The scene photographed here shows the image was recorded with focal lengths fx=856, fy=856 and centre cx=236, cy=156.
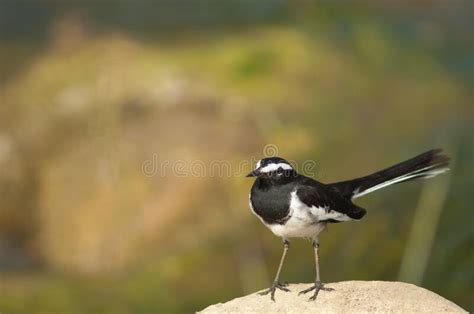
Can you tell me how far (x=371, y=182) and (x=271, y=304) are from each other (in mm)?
1361

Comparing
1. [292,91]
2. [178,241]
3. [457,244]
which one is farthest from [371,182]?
[292,91]

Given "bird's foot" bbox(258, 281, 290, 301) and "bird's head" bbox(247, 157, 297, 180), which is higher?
"bird's head" bbox(247, 157, 297, 180)

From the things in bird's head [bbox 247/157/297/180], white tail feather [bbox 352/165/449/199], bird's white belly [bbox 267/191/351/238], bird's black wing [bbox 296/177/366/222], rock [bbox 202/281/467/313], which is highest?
bird's head [bbox 247/157/297/180]

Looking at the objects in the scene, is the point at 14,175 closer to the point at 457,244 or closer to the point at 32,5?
the point at 32,5

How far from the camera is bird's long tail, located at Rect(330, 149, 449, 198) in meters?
6.02

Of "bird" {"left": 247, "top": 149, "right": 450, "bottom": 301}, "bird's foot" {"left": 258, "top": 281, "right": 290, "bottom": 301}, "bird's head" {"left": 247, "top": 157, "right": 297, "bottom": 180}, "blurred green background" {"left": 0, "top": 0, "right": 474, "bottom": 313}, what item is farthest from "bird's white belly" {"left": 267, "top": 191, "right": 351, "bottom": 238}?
"blurred green background" {"left": 0, "top": 0, "right": 474, "bottom": 313}

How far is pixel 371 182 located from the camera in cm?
607

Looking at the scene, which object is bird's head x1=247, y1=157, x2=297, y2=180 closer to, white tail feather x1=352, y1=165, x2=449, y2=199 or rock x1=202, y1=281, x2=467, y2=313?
rock x1=202, y1=281, x2=467, y2=313

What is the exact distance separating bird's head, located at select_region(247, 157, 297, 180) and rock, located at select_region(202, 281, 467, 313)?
0.74 m

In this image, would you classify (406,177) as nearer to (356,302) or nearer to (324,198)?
(324,198)

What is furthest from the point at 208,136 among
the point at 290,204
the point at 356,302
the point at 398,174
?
the point at 356,302

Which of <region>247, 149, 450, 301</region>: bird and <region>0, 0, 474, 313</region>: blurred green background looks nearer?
<region>247, 149, 450, 301</region>: bird

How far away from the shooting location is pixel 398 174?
6.07 m

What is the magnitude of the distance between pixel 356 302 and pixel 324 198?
2.43ft
